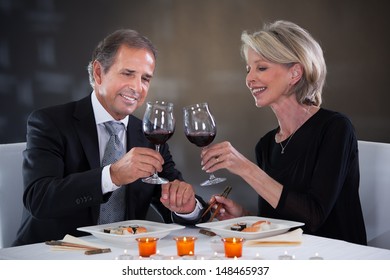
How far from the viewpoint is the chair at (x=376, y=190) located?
242 cm

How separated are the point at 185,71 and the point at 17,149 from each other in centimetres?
167

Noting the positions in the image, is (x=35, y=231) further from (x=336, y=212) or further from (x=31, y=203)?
(x=336, y=212)

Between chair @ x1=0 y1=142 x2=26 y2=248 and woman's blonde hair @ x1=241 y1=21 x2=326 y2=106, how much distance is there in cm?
102

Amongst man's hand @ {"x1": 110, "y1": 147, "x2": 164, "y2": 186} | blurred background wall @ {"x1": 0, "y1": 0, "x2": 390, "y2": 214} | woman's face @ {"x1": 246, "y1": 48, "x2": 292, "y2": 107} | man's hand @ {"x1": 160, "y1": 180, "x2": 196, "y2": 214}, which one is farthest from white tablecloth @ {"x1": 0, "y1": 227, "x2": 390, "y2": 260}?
blurred background wall @ {"x1": 0, "y1": 0, "x2": 390, "y2": 214}

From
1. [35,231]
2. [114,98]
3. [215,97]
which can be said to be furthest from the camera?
[215,97]

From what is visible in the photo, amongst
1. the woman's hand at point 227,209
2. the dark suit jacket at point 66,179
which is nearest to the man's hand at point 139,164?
the dark suit jacket at point 66,179

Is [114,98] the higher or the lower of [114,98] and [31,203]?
the higher

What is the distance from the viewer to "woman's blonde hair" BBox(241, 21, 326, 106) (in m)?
2.54

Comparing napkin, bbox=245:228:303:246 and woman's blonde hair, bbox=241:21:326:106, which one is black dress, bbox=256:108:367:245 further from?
napkin, bbox=245:228:303:246

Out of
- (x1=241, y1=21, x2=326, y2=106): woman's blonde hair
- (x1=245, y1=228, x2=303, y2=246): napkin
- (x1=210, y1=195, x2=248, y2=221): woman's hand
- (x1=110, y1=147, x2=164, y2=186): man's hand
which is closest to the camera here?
(x1=245, y1=228, x2=303, y2=246): napkin

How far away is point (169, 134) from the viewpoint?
208cm

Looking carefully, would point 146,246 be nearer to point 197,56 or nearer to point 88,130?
point 88,130

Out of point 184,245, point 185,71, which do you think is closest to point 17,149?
point 184,245

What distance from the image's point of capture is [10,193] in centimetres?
245
